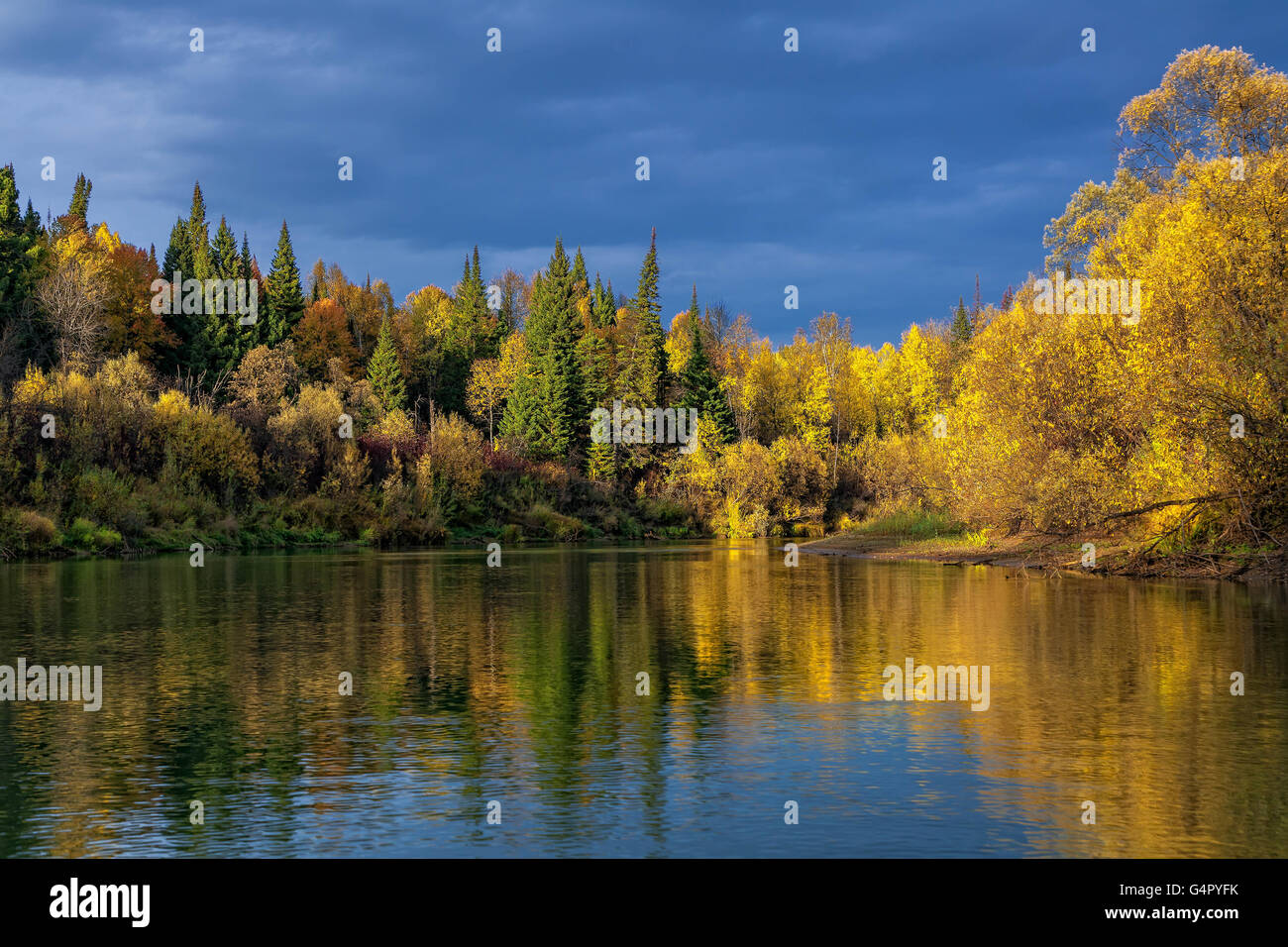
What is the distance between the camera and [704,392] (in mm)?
100375

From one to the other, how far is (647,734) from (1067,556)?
90.9 ft

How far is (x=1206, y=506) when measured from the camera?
101 ft

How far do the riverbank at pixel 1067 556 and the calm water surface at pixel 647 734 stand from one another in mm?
6577

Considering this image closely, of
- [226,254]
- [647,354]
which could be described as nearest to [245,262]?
[226,254]

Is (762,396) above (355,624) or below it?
above

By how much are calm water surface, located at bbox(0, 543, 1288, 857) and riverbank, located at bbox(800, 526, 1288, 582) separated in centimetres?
658

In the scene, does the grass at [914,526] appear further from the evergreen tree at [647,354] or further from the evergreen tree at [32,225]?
the evergreen tree at [32,225]

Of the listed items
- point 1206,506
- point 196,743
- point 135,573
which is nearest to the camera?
point 196,743

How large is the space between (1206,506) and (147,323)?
293 feet

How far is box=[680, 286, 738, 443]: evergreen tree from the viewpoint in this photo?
9900 centimetres

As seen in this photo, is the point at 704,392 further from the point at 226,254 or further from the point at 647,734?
the point at 647,734

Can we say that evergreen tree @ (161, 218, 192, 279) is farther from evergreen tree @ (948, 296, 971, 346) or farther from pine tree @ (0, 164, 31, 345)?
evergreen tree @ (948, 296, 971, 346)
